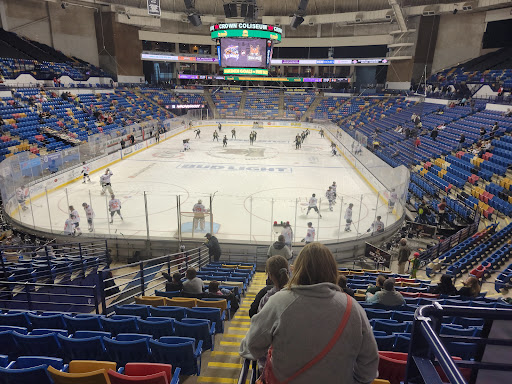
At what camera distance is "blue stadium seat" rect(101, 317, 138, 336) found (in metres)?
4.05

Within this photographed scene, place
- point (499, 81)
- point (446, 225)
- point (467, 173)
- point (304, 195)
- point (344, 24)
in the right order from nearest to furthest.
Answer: point (446, 225), point (304, 195), point (467, 173), point (499, 81), point (344, 24)

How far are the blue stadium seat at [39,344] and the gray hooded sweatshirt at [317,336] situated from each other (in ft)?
10.0

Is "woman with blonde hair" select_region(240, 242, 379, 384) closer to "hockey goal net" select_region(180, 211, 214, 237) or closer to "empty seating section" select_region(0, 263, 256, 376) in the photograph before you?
"empty seating section" select_region(0, 263, 256, 376)

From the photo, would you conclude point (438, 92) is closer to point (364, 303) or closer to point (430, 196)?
point (430, 196)

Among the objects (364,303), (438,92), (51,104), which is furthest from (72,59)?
(364,303)

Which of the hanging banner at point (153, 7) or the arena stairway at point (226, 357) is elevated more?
the hanging banner at point (153, 7)

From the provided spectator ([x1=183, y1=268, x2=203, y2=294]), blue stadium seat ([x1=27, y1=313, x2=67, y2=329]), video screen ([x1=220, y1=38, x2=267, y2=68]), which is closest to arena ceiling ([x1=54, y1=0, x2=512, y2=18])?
video screen ([x1=220, y1=38, x2=267, y2=68])

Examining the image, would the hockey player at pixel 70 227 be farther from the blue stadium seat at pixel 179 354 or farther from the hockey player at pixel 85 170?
the blue stadium seat at pixel 179 354

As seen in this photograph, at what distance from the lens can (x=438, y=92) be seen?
3375 centimetres

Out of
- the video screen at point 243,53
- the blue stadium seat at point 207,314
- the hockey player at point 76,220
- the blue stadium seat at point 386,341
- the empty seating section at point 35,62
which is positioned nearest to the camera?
the blue stadium seat at point 386,341

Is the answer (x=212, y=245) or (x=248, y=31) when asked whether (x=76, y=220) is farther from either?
(x=248, y=31)

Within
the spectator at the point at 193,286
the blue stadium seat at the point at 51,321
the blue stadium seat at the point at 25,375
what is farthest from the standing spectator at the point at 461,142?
the blue stadium seat at the point at 25,375

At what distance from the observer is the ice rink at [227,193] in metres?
12.4

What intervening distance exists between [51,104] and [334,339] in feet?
113
